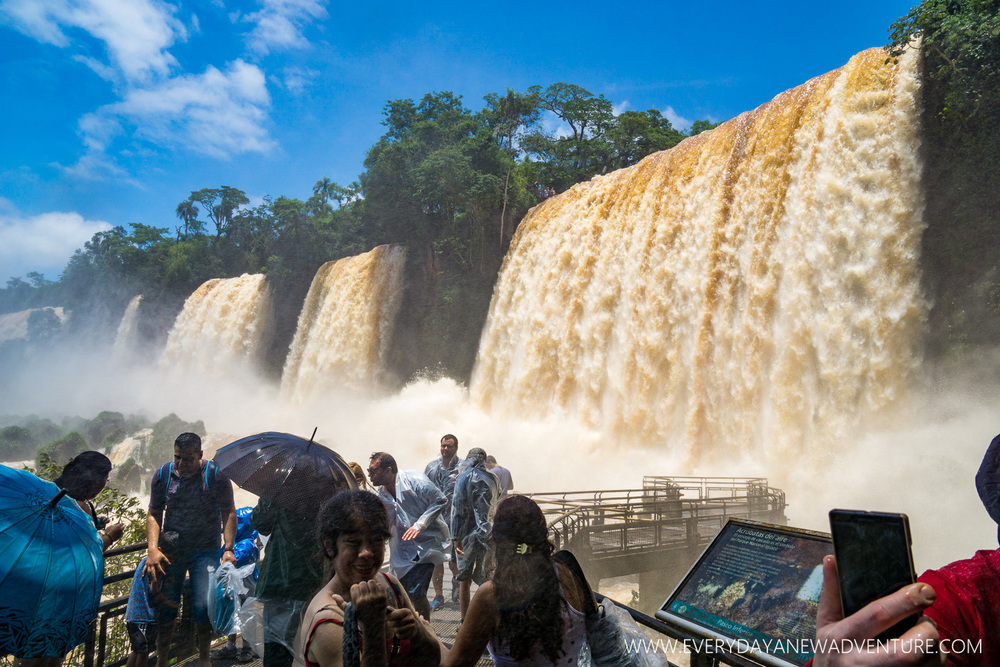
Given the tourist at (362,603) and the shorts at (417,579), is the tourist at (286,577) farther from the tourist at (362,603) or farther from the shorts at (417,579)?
the shorts at (417,579)

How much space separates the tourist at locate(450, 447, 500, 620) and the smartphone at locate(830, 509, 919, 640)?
3362 mm

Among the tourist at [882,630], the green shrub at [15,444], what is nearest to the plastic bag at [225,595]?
the tourist at [882,630]

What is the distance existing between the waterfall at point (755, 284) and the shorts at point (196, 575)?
10.6 m

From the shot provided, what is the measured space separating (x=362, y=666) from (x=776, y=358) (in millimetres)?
11699

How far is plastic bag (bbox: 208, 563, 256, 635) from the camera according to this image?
3.73 meters

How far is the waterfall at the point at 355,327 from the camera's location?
24547mm

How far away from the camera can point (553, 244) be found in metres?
17.8

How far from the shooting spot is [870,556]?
3.59ft

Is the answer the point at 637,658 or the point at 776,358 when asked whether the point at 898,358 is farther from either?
the point at 637,658

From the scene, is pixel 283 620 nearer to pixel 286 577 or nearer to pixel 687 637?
pixel 286 577

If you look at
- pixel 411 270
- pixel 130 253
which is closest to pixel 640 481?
pixel 411 270

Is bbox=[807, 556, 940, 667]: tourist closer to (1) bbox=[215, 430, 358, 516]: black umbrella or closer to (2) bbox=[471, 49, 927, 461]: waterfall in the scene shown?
(1) bbox=[215, 430, 358, 516]: black umbrella

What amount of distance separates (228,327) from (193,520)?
30.2 meters

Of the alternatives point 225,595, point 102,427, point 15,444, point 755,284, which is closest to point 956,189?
point 755,284
